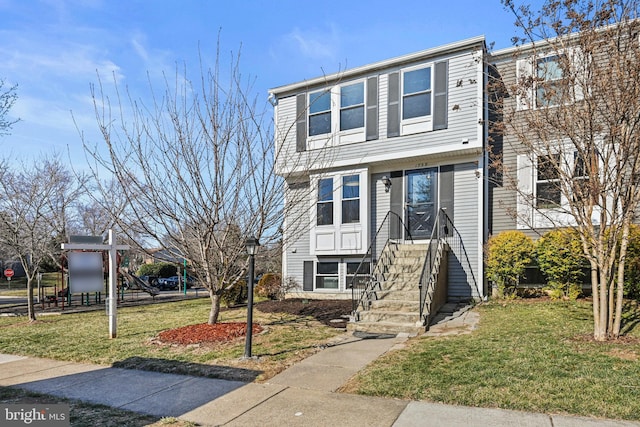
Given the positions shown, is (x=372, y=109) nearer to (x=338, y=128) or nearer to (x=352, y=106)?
(x=352, y=106)

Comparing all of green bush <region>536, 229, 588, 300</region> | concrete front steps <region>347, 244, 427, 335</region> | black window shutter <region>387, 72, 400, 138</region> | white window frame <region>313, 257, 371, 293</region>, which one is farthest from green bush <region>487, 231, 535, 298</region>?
black window shutter <region>387, 72, 400, 138</region>

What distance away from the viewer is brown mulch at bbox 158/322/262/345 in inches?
306

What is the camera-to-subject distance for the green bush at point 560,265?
31.2 feet

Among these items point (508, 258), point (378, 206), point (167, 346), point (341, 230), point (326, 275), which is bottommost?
point (167, 346)

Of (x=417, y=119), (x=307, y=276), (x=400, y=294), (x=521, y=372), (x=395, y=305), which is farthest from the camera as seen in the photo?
(x=307, y=276)

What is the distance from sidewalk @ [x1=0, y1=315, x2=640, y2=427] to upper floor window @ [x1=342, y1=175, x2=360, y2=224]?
20.1 feet

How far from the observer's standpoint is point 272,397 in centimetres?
483

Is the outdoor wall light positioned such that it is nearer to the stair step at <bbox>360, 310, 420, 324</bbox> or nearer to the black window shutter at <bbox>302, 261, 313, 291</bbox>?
the black window shutter at <bbox>302, 261, 313, 291</bbox>

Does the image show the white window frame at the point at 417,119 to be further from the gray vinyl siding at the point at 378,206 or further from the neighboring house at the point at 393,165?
the gray vinyl siding at the point at 378,206

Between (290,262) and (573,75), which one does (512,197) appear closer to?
(573,75)

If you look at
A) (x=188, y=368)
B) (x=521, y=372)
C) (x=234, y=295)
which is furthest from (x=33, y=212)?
(x=521, y=372)

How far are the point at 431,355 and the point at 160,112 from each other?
6706mm

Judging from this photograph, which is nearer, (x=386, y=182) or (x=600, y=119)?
(x=600, y=119)

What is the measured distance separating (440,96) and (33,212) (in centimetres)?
1391
